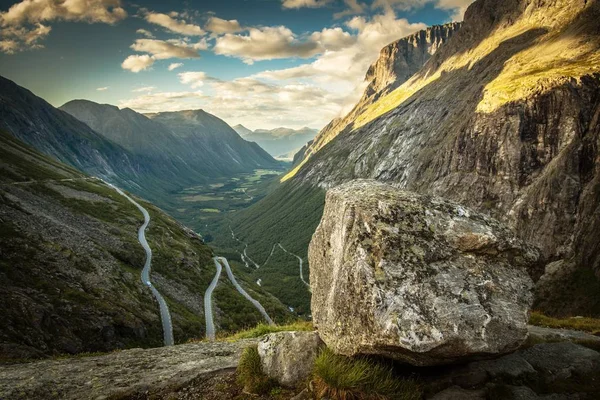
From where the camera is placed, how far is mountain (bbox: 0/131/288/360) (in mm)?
40438

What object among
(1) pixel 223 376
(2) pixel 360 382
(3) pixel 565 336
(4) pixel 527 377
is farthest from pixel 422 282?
(3) pixel 565 336

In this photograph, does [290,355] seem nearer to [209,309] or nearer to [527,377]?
[527,377]

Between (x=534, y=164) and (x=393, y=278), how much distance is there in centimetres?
14283

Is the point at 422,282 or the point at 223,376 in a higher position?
the point at 422,282

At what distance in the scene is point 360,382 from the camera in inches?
425

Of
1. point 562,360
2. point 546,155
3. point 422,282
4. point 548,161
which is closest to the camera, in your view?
point 422,282

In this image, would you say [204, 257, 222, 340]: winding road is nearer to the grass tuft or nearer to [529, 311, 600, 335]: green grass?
the grass tuft

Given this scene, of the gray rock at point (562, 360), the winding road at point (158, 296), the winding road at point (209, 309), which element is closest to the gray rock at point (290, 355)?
the gray rock at point (562, 360)

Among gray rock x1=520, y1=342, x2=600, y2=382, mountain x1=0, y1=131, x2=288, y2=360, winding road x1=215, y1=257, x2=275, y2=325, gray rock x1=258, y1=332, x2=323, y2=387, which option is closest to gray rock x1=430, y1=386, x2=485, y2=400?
gray rock x1=520, y1=342, x2=600, y2=382

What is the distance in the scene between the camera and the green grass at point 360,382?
10641 millimetres

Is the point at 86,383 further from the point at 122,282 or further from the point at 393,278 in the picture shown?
the point at 122,282

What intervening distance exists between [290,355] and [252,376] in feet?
5.69

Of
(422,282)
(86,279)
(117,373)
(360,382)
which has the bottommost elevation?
(86,279)

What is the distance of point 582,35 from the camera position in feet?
507
